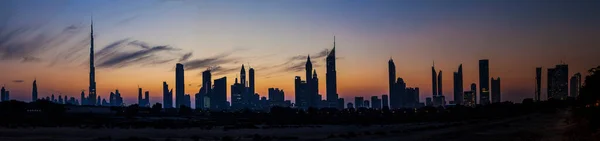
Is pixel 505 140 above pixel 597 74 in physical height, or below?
below

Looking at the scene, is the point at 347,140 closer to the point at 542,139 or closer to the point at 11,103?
the point at 542,139

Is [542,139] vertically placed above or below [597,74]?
below

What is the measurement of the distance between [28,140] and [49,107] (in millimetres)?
130339

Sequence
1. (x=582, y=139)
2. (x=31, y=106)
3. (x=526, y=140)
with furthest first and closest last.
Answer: (x=31, y=106), (x=526, y=140), (x=582, y=139)

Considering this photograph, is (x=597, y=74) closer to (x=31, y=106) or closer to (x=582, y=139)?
(x=582, y=139)

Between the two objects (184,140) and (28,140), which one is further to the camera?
(184,140)

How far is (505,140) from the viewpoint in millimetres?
57188

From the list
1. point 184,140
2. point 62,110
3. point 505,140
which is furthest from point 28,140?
point 62,110

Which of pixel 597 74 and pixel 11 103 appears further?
pixel 11 103

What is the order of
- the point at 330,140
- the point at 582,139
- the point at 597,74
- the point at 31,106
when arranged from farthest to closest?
the point at 31,106 < the point at 597,74 < the point at 330,140 < the point at 582,139

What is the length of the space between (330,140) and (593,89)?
55.9 m

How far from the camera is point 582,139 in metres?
49.3

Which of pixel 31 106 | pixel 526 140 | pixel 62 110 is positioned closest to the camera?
pixel 526 140

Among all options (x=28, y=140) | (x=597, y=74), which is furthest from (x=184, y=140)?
(x=597, y=74)
